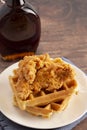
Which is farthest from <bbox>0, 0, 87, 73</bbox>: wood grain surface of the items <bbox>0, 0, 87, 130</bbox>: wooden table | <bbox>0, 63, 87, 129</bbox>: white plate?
<bbox>0, 63, 87, 129</bbox>: white plate

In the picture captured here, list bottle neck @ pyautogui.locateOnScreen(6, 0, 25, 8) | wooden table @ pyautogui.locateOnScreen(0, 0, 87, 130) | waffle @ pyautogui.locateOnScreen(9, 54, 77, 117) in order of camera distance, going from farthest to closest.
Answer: wooden table @ pyautogui.locateOnScreen(0, 0, 87, 130) < bottle neck @ pyautogui.locateOnScreen(6, 0, 25, 8) < waffle @ pyautogui.locateOnScreen(9, 54, 77, 117)

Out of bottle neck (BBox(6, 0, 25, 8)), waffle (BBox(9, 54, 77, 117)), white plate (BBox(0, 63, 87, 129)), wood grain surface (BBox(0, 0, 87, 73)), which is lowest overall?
wood grain surface (BBox(0, 0, 87, 73))

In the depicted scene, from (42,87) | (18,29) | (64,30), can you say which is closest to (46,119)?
(42,87)

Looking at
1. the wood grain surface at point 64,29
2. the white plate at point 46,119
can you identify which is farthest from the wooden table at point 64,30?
the white plate at point 46,119

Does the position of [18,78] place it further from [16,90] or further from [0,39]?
[0,39]

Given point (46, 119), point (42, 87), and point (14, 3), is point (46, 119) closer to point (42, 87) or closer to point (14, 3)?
point (42, 87)

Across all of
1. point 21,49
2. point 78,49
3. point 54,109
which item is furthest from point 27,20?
point 54,109

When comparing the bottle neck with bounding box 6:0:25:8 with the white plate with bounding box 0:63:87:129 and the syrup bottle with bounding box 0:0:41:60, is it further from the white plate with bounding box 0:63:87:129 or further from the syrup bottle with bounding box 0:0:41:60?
the white plate with bounding box 0:63:87:129
